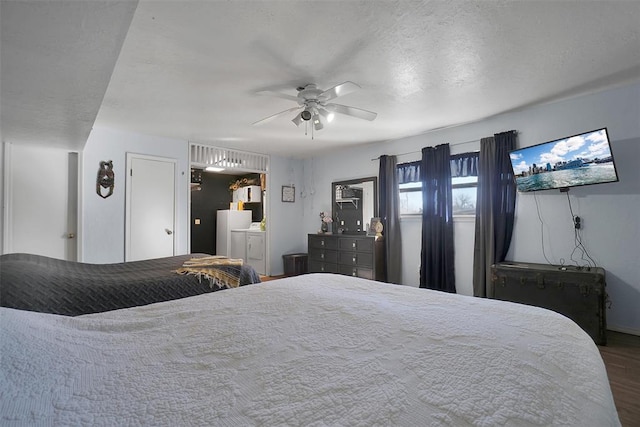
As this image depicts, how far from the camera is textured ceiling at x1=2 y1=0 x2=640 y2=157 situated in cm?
186

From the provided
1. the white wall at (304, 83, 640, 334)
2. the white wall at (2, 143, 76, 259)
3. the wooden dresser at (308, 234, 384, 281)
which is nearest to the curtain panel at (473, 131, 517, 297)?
the white wall at (304, 83, 640, 334)

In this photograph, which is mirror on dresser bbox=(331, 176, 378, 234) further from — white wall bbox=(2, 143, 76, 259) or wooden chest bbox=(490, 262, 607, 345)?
white wall bbox=(2, 143, 76, 259)

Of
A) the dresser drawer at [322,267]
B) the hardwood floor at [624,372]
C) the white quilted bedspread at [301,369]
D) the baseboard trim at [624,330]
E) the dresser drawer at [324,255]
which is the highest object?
the white quilted bedspread at [301,369]

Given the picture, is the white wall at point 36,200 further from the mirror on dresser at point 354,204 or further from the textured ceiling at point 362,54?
the mirror on dresser at point 354,204

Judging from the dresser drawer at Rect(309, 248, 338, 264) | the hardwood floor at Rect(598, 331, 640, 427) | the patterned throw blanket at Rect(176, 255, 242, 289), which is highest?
the patterned throw blanket at Rect(176, 255, 242, 289)

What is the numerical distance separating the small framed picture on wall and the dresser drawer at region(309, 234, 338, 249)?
113cm

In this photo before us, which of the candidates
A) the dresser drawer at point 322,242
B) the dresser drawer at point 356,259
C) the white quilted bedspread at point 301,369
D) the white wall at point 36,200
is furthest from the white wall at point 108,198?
the white quilted bedspread at point 301,369

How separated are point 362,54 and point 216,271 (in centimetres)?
218

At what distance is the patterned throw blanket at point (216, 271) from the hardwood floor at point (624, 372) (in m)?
2.76

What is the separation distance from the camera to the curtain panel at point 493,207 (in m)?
3.69

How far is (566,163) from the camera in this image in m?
3.02

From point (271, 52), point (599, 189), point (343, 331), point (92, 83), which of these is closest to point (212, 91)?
point (271, 52)

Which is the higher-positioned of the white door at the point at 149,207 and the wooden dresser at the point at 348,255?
the white door at the point at 149,207

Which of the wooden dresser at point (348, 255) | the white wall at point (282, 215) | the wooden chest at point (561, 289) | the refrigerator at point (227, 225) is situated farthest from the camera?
the refrigerator at point (227, 225)
